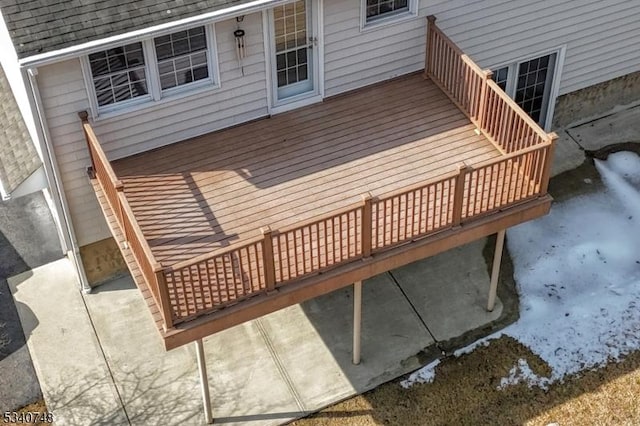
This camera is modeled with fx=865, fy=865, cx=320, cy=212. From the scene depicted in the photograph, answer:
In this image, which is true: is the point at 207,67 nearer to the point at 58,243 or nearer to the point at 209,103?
the point at 209,103

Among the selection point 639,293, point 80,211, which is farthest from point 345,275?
point 639,293

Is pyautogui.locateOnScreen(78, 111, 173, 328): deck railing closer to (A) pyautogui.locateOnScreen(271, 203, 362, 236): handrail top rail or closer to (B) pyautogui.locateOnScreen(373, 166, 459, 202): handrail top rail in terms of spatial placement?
(A) pyautogui.locateOnScreen(271, 203, 362, 236): handrail top rail

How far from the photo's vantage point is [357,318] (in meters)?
12.8

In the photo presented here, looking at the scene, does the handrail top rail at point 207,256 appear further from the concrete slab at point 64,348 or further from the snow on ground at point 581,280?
the snow on ground at point 581,280

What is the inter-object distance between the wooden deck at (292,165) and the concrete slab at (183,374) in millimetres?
2414

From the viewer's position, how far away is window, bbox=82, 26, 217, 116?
1251cm

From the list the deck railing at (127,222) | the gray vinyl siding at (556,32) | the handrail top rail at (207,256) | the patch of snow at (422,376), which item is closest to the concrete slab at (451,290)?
the patch of snow at (422,376)

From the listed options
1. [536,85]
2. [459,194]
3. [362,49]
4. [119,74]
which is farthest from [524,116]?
[119,74]

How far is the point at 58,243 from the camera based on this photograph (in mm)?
Result: 15406

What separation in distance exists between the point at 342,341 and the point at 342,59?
456cm

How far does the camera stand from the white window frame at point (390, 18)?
544 inches

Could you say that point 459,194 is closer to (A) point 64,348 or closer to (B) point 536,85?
(B) point 536,85

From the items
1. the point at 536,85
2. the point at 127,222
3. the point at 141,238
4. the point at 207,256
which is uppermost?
the point at 141,238

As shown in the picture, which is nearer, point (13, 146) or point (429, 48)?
point (13, 146)
